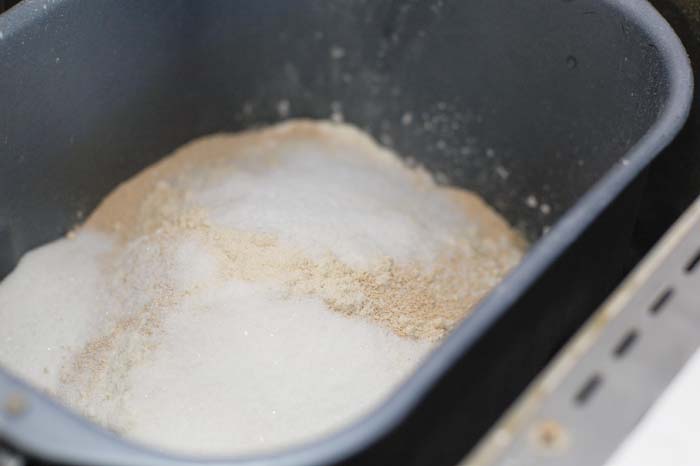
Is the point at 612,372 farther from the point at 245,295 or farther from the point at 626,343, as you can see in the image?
the point at 245,295

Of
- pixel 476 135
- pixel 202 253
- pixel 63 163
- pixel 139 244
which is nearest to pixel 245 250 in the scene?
pixel 202 253

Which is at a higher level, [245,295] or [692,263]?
[692,263]

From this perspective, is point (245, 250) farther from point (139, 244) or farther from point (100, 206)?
point (100, 206)

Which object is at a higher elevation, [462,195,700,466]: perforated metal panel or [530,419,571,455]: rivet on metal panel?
[462,195,700,466]: perforated metal panel

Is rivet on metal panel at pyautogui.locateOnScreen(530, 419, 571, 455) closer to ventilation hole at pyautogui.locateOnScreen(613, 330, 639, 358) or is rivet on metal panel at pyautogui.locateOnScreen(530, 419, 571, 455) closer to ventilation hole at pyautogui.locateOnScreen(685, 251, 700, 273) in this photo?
ventilation hole at pyautogui.locateOnScreen(613, 330, 639, 358)

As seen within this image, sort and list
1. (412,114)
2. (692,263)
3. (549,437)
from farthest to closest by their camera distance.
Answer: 1. (412,114)
2. (692,263)
3. (549,437)

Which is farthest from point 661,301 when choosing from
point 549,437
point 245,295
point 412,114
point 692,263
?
point 412,114

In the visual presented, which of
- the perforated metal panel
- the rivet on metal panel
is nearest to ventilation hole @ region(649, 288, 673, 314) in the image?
the perforated metal panel
